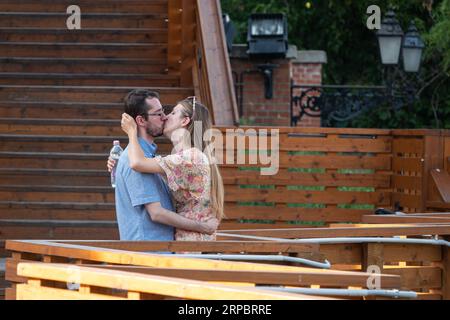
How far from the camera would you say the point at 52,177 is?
1224cm

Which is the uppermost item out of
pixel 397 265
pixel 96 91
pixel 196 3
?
pixel 196 3

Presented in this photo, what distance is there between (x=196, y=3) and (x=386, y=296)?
828 centimetres

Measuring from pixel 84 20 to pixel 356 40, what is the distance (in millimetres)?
12871

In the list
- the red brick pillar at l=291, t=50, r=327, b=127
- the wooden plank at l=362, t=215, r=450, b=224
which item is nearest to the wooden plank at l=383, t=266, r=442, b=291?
the wooden plank at l=362, t=215, r=450, b=224

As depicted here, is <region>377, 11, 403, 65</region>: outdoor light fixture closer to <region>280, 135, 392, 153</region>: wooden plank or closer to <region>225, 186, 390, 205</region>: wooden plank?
<region>280, 135, 392, 153</region>: wooden plank

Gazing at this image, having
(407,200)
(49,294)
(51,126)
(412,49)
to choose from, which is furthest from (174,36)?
(49,294)

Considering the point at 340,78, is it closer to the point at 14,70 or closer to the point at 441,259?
the point at 14,70

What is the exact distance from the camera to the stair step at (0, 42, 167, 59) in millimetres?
14422

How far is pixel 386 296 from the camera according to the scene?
539 cm

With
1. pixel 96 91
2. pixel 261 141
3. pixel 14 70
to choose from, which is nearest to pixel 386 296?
pixel 261 141

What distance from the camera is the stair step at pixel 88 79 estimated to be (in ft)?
45.8

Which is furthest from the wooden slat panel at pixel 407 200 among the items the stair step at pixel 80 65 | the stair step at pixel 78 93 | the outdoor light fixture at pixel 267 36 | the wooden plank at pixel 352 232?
the outdoor light fixture at pixel 267 36
